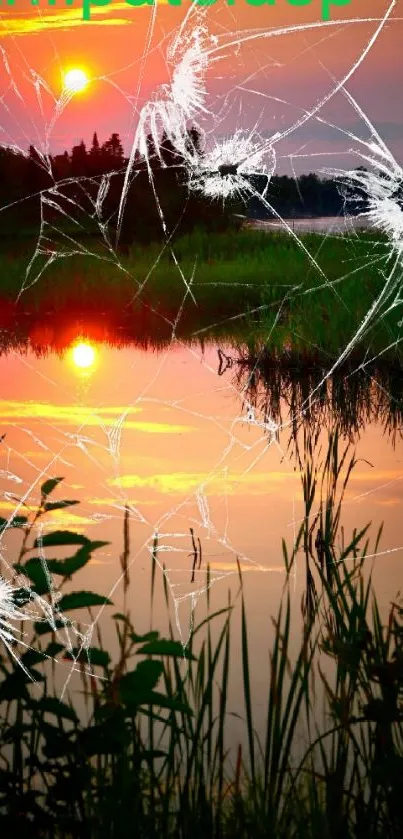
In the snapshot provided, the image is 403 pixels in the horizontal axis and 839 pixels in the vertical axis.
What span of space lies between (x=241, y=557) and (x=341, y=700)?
1.61 metres

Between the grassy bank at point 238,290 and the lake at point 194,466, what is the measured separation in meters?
0.51

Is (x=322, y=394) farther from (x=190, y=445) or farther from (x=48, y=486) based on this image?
(x=48, y=486)

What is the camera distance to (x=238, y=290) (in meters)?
13.7

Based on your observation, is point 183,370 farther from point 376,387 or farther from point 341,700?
point 341,700

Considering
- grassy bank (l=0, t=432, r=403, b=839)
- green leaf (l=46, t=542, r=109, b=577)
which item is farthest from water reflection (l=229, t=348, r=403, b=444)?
green leaf (l=46, t=542, r=109, b=577)

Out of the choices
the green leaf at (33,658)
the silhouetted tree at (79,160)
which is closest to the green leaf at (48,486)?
the green leaf at (33,658)

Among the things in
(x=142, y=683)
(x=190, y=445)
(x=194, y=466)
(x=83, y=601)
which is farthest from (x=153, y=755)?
(x=190, y=445)

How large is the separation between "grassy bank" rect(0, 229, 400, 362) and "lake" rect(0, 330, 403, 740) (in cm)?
51

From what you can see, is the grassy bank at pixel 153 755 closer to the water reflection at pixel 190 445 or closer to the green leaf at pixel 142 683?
the green leaf at pixel 142 683

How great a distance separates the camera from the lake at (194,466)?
3.61 meters

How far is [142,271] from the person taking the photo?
551 inches

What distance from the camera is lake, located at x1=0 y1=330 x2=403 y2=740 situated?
361cm

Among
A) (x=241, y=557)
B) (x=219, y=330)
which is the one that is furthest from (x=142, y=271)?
(x=241, y=557)

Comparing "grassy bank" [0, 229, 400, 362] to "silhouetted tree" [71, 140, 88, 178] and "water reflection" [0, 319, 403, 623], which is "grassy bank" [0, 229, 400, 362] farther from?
"silhouetted tree" [71, 140, 88, 178]
